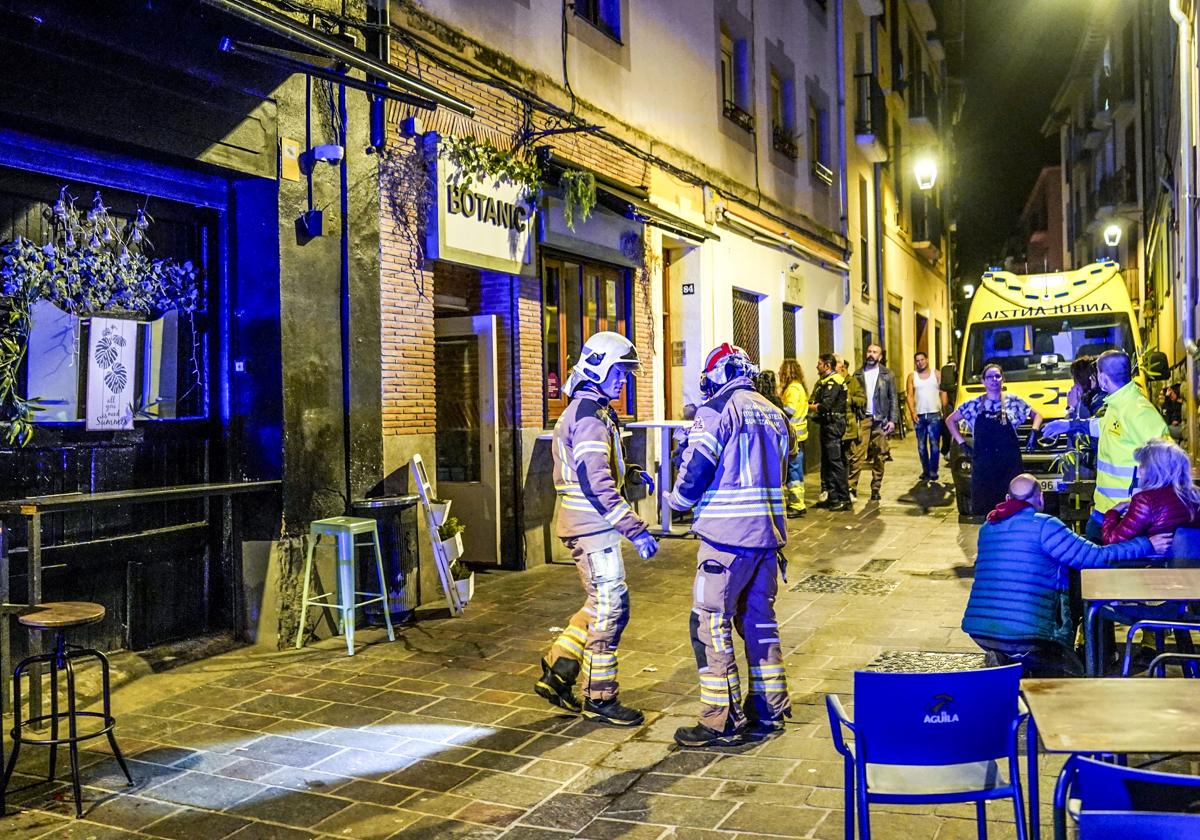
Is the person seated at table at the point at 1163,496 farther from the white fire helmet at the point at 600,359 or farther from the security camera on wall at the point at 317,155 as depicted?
the security camera on wall at the point at 317,155

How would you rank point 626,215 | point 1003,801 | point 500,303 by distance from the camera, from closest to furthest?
1. point 1003,801
2. point 500,303
3. point 626,215

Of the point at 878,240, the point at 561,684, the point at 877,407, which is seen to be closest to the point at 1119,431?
the point at 561,684

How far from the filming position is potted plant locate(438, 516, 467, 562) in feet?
26.3

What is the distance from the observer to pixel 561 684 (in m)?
5.59

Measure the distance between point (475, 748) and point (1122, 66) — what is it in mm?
26394

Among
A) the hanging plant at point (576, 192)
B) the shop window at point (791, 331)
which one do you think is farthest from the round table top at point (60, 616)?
the shop window at point (791, 331)

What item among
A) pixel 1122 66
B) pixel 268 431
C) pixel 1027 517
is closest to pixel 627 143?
pixel 268 431

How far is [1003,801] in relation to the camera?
4281mm

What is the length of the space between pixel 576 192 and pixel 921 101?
23247 mm

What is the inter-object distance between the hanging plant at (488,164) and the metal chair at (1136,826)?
25.2 ft

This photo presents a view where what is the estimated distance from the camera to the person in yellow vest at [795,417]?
499 inches

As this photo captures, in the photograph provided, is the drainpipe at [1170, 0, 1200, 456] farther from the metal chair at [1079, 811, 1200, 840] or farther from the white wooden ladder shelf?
the metal chair at [1079, 811, 1200, 840]

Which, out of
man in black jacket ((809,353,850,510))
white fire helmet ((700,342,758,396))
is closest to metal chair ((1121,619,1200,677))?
white fire helmet ((700,342,758,396))

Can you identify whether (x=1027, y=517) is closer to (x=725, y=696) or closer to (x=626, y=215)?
(x=725, y=696)
